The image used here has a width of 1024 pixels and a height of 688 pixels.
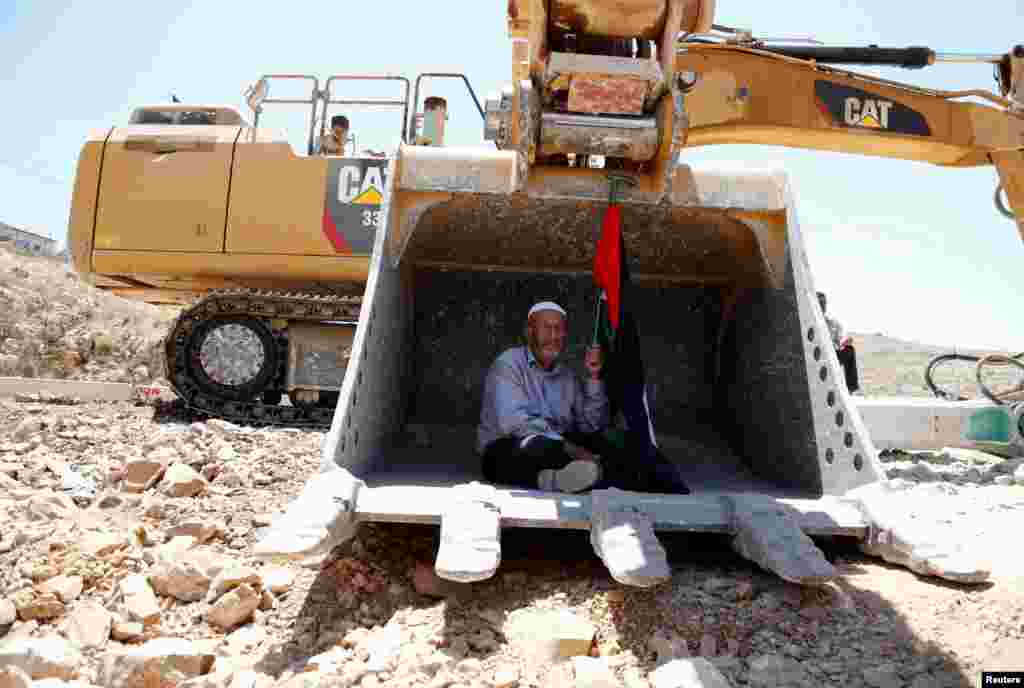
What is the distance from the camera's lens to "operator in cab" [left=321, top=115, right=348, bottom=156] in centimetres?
677

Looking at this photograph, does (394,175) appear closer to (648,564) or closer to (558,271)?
(558,271)

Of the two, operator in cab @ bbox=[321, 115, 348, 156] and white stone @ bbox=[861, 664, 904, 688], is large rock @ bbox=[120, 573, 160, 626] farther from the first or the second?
operator in cab @ bbox=[321, 115, 348, 156]

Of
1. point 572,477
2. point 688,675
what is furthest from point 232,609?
point 688,675

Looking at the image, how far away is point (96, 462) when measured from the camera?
4211 millimetres

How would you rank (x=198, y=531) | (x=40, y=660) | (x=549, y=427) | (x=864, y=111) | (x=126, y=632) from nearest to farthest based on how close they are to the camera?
1. (x=40, y=660)
2. (x=126, y=632)
3. (x=198, y=531)
4. (x=549, y=427)
5. (x=864, y=111)

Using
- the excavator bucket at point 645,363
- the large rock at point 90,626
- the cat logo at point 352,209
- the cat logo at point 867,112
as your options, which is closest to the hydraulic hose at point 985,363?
the cat logo at point 867,112

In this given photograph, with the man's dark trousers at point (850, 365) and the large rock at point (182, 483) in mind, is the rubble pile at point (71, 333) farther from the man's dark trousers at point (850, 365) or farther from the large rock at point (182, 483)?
the man's dark trousers at point (850, 365)

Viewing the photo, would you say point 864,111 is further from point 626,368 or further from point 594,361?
point 626,368

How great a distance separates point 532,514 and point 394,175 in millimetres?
1659

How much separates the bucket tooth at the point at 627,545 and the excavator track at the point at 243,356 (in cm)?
477

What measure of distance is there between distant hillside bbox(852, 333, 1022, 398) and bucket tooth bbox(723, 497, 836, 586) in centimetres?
1137

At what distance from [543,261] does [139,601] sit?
9.20ft

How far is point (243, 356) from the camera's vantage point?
7.14m

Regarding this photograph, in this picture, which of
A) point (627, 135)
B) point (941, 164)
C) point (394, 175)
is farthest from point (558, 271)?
point (941, 164)
